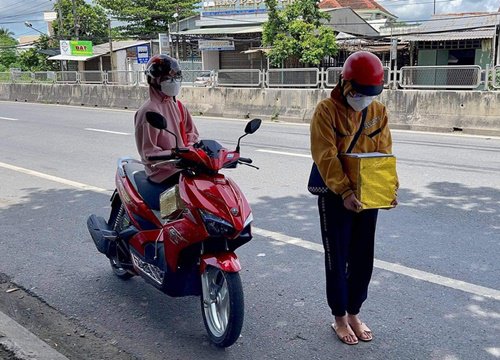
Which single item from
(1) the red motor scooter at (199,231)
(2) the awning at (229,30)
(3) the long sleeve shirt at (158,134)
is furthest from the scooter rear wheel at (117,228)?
(2) the awning at (229,30)

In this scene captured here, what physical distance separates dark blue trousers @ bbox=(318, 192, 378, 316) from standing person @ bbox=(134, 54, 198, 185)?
3.43 ft

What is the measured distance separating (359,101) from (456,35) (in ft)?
76.8

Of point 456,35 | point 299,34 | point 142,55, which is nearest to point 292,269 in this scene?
point 299,34

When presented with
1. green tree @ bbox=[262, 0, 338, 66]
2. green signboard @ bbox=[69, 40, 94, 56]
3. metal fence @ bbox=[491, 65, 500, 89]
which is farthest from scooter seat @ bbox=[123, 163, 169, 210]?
green signboard @ bbox=[69, 40, 94, 56]

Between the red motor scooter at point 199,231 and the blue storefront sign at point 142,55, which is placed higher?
the blue storefront sign at point 142,55

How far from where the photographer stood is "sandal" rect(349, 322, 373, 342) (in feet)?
10.5

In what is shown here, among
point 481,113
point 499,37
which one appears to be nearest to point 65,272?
point 481,113

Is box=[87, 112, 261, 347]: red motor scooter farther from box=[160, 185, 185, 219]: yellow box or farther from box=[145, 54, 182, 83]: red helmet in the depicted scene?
box=[145, 54, 182, 83]: red helmet

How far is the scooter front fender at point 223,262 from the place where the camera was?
296 cm

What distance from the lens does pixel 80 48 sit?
39.8m

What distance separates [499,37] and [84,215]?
2234 cm

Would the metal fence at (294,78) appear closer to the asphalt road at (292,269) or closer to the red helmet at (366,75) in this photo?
the asphalt road at (292,269)

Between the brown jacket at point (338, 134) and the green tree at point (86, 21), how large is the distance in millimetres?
48830

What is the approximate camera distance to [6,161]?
31.0 ft
